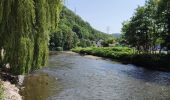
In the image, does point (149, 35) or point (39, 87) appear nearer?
point (39, 87)

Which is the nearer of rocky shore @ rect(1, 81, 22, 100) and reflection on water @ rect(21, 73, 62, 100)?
rocky shore @ rect(1, 81, 22, 100)

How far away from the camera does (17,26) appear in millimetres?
21484

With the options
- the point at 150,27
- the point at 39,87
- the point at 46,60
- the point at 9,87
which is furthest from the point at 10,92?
the point at 150,27

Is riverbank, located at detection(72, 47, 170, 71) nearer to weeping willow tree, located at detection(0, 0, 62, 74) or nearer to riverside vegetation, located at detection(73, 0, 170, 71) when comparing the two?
riverside vegetation, located at detection(73, 0, 170, 71)

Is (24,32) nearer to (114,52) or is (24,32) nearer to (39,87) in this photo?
(39,87)

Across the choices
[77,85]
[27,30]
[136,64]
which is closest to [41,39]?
[27,30]

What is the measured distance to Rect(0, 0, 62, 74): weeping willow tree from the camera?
21.2 meters

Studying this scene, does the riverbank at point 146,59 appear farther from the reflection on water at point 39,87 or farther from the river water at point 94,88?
the reflection on water at point 39,87

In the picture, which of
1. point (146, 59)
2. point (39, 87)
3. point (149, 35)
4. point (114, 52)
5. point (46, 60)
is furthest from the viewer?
point (114, 52)

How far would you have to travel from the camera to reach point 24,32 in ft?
71.6

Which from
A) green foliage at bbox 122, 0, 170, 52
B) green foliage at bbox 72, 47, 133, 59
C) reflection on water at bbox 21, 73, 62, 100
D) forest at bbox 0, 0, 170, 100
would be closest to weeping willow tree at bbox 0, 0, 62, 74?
forest at bbox 0, 0, 170, 100

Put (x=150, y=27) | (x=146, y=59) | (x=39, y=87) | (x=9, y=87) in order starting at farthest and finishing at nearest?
(x=150, y=27), (x=146, y=59), (x=39, y=87), (x=9, y=87)

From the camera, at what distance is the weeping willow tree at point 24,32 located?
21219 mm

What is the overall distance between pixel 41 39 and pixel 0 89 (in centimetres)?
413
